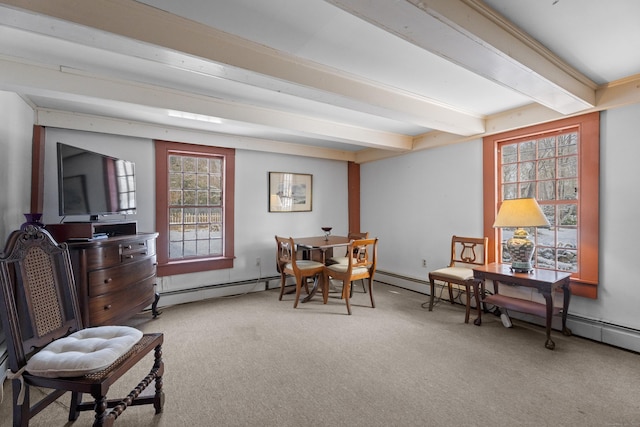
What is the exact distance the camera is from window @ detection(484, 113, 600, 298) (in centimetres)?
300

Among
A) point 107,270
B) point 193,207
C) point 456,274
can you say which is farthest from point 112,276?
point 456,274

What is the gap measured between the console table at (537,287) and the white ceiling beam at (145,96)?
246 centimetres

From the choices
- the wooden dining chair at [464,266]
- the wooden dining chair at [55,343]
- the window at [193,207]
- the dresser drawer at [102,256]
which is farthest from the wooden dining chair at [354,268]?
the dresser drawer at [102,256]

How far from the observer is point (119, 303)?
2.79 metres

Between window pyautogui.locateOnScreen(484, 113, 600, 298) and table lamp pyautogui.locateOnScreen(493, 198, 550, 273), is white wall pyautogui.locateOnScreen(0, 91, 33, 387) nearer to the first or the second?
table lamp pyautogui.locateOnScreen(493, 198, 550, 273)

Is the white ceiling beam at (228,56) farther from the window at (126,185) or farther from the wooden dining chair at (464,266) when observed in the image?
the window at (126,185)

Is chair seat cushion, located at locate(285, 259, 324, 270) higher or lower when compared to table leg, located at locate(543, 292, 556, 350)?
higher

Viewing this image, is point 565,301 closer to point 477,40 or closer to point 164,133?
point 477,40

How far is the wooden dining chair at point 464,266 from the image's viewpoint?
→ 11.2ft

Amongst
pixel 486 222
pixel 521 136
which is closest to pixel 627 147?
pixel 521 136

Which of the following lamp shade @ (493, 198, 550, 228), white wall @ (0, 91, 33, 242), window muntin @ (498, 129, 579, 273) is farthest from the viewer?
window muntin @ (498, 129, 579, 273)

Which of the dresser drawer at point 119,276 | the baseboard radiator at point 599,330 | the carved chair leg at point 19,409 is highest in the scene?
the dresser drawer at point 119,276

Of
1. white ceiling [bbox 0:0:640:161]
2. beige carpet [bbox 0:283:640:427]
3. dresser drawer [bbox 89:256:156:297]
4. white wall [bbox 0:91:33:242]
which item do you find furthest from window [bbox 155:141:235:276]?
white wall [bbox 0:91:33:242]

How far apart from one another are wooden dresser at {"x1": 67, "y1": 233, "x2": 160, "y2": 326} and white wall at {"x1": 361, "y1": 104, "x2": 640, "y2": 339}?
12.2 ft
